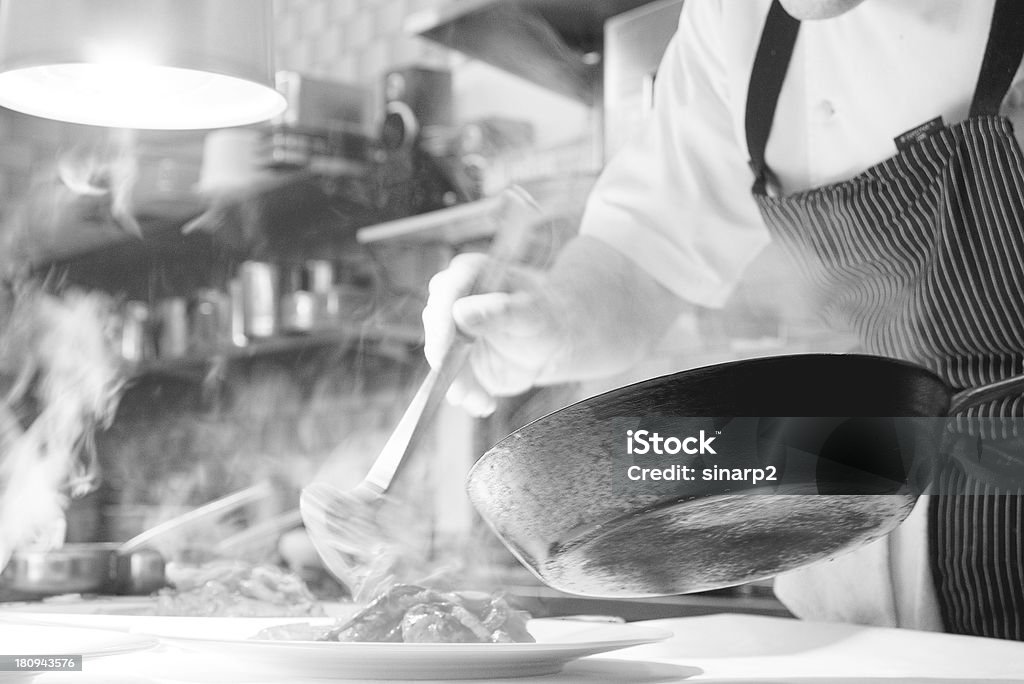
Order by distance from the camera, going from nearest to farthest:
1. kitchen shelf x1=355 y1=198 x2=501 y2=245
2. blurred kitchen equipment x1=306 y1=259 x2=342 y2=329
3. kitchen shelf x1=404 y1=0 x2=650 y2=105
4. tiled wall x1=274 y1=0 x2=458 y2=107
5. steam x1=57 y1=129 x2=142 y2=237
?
kitchen shelf x1=404 y1=0 x2=650 y2=105 → kitchen shelf x1=355 y1=198 x2=501 y2=245 → tiled wall x1=274 y1=0 x2=458 y2=107 → blurred kitchen equipment x1=306 y1=259 x2=342 y2=329 → steam x1=57 y1=129 x2=142 y2=237

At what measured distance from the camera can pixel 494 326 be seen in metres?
1.09

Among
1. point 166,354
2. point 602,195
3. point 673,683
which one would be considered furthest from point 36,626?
point 166,354

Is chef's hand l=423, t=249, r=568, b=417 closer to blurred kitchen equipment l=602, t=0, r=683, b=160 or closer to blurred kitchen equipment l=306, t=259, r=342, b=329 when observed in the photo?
blurred kitchen equipment l=602, t=0, r=683, b=160

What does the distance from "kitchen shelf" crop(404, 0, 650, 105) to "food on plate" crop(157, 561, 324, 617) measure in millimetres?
A: 695

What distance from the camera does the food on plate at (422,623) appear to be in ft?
1.99

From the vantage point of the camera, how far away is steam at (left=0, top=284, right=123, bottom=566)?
173 centimetres

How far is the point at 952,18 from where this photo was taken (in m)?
0.94

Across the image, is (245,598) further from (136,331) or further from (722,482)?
(136,331)

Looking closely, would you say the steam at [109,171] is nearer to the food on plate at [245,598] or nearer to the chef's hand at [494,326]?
the chef's hand at [494,326]

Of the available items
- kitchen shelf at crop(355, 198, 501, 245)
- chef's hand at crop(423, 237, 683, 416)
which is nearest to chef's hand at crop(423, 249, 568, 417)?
chef's hand at crop(423, 237, 683, 416)

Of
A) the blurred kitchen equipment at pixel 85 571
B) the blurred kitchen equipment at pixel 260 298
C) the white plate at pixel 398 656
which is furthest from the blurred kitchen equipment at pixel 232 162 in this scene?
the white plate at pixel 398 656

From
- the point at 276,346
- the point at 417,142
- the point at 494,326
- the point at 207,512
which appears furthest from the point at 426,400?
the point at 276,346

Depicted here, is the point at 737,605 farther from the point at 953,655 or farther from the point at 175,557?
the point at 175,557

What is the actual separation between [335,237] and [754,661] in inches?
53.4
